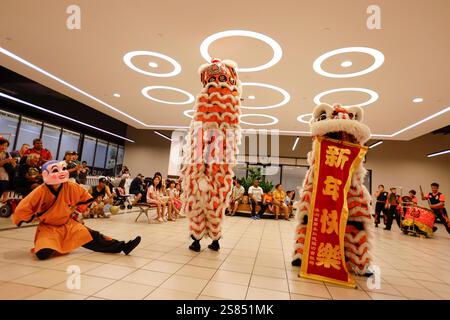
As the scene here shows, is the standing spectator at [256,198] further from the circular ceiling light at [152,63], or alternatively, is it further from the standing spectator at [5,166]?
the standing spectator at [5,166]

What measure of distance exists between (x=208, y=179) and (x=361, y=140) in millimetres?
1752

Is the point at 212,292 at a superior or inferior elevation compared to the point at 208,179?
inferior

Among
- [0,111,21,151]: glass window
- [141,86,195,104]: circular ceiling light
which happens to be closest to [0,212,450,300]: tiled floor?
[141,86,195,104]: circular ceiling light

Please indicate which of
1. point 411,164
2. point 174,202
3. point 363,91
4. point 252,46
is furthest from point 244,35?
point 411,164

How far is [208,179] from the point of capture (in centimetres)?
301

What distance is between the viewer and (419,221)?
651 centimetres

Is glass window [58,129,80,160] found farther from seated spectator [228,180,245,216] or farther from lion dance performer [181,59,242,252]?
lion dance performer [181,59,242,252]

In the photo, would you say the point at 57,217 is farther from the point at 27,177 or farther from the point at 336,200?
the point at 336,200

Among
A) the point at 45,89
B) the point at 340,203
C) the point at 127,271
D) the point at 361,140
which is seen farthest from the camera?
the point at 45,89

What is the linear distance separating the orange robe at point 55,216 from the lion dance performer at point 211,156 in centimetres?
116

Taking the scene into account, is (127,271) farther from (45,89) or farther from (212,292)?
(45,89)

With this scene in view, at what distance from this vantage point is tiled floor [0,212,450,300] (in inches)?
69.4

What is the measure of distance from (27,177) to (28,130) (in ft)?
20.6
